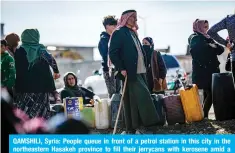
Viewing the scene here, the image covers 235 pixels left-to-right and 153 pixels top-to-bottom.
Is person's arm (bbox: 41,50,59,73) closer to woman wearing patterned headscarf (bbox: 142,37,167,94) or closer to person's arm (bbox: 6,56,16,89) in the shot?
person's arm (bbox: 6,56,16,89)

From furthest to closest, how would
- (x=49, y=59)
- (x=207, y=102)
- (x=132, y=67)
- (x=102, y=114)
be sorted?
(x=207, y=102) → (x=102, y=114) → (x=49, y=59) → (x=132, y=67)

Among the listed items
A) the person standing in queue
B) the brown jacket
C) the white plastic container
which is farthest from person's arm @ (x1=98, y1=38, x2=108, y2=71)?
the person standing in queue

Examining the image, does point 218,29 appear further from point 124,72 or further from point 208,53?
point 124,72

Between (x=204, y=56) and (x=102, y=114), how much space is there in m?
1.04

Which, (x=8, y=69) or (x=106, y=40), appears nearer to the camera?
(x=8, y=69)

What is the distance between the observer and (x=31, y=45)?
14.5ft

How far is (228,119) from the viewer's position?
485 centimetres

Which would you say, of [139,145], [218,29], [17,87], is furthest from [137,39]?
[139,145]

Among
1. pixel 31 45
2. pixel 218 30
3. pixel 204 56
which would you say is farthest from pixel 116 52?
pixel 204 56

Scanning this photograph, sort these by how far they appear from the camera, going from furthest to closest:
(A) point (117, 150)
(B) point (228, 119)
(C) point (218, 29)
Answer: (B) point (228, 119)
(C) point (218, 29)
(A) point (117, 150)

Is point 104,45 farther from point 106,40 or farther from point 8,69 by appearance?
point 8,69

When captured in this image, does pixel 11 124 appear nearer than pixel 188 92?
Yes

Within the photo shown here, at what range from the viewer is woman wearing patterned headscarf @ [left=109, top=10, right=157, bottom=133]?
13.9ft

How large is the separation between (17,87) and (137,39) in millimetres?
1021
